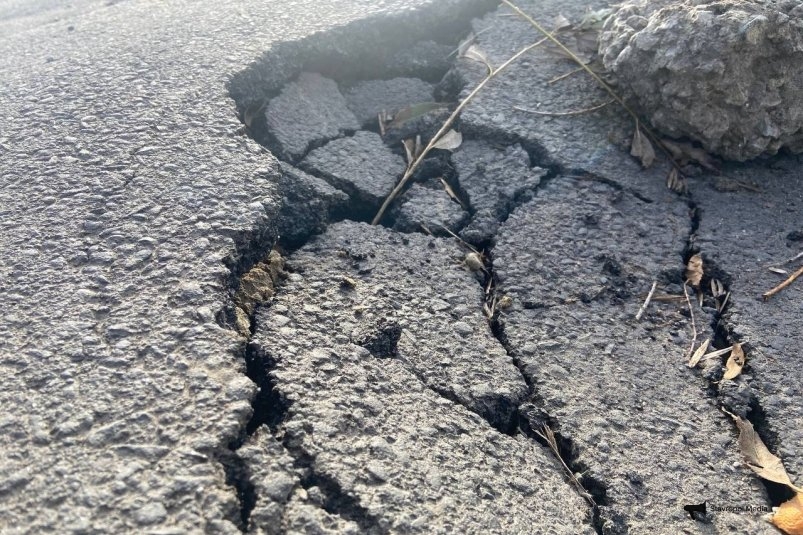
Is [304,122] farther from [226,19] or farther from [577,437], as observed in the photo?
[577,437]

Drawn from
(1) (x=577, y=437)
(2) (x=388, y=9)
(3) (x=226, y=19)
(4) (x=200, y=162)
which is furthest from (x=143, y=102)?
(1) (x=577, y=437)

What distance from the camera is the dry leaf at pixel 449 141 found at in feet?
8.73

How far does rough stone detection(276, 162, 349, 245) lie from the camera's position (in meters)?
2.24

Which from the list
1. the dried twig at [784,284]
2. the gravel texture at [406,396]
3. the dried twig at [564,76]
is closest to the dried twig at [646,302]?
the dried twig at [784,284]

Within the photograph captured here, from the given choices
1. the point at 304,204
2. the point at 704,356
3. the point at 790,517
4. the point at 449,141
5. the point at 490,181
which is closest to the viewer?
the point at 790,517

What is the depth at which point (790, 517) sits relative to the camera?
5.65 ft

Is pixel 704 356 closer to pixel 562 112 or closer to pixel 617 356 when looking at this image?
pixel 617 356

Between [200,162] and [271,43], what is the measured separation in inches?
29.9

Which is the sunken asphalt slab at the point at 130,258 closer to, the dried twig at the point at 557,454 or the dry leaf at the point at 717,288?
the dried twig at the point at 557,454

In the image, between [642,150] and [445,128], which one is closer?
[642,150]

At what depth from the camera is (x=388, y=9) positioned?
10.1 ft

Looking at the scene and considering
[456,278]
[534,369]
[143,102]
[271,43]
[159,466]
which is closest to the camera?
[159,466]

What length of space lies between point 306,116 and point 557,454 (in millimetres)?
1480

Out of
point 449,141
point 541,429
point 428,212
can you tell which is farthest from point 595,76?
point 541,429
